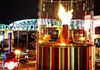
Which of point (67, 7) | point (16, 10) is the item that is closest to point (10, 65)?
point (67, 7)

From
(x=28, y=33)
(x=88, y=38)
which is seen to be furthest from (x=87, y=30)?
(x=28, y=33)

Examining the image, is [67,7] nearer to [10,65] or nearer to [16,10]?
[10,65]

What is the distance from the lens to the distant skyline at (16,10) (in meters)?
21.5

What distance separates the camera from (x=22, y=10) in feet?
74.8

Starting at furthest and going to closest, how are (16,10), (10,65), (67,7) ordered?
(16,10) < (67,7) < (10,65)

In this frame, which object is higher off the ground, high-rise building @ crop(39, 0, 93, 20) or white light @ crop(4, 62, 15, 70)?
high-rise building @ crop(39, 0, 93, 20)

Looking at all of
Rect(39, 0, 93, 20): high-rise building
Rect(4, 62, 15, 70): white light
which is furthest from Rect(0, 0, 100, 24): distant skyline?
Rect(4, 62, 15, 70): white light

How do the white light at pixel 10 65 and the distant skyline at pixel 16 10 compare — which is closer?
the white light at pixel 10 65

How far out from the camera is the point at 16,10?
904 inches

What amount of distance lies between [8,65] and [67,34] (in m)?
2.54

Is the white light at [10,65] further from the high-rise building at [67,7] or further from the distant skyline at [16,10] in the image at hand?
the distant skyline at [16,10]

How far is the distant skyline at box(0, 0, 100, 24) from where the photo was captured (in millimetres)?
21500

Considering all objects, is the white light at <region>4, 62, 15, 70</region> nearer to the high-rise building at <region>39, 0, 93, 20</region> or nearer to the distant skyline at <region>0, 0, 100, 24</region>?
A: the high-rise building at <region>39, 0, 93, 20</region>

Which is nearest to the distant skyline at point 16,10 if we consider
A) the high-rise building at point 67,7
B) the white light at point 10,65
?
the high-rise building at point 67,7
